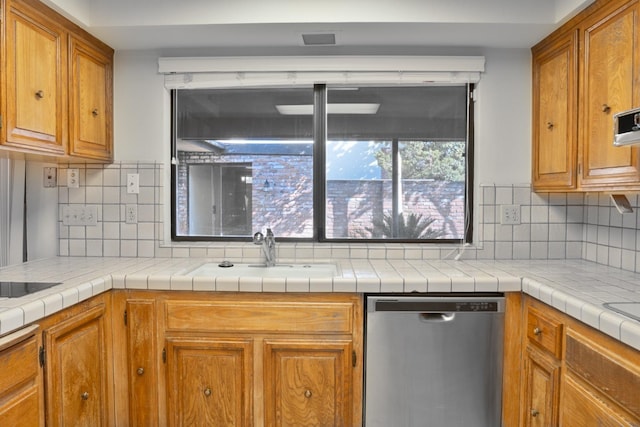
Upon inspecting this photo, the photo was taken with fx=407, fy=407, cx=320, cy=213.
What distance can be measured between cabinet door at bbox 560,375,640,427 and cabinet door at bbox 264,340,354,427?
830 mm

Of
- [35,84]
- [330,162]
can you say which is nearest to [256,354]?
[330,162]

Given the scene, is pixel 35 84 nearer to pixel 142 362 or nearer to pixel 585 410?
pixel 142 362

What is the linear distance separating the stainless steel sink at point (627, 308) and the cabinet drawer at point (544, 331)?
0.22 metres

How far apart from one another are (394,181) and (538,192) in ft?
2.68

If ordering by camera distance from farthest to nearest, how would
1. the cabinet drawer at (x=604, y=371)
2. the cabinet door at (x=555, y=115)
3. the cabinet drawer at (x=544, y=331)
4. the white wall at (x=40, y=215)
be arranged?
the white wall at (x=40, y=215)
the cabinet door at (x=555, y=115)
the cabinet drawer at (x=544, y=331)
the cabinet drawer at (x=604, y=371)

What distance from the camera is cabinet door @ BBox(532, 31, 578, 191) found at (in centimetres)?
195

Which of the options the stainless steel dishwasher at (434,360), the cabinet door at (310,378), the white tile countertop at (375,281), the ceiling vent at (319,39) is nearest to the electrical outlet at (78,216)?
the white tile countertop at (375,281)

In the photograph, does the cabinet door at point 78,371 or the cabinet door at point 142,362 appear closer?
the cabinet door at point 78,371

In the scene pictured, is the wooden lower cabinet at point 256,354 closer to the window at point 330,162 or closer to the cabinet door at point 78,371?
the cabinet door at point 78,371

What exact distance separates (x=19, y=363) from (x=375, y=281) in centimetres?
132

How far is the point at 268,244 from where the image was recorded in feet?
7.40

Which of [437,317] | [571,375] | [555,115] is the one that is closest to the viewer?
[571,375]

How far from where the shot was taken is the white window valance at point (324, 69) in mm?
2273

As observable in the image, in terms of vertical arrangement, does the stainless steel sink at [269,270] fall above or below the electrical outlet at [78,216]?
A: below
